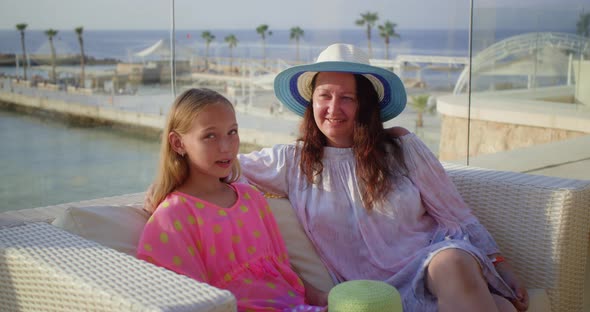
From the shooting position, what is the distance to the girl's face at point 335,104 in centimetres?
242

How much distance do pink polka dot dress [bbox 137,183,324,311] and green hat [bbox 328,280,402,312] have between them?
23 centimetres

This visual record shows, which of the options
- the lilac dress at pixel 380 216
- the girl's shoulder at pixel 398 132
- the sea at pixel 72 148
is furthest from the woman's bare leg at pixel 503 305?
the sea at pixel 72 148

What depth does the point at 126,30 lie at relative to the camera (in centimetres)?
570

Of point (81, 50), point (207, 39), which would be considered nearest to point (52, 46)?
point (81, 50)

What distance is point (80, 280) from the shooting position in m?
1.49

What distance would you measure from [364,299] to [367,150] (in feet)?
2.84

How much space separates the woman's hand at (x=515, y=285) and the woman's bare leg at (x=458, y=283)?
167 millimetres

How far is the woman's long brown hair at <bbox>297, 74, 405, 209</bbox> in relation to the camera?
7.84ft

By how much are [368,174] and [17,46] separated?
10.7 ft

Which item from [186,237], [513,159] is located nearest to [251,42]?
→ [513,159]

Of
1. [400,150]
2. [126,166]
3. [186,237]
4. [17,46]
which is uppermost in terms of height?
[17,46]

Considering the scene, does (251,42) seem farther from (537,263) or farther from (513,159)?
(537,263)

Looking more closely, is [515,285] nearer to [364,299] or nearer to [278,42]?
[364,299]

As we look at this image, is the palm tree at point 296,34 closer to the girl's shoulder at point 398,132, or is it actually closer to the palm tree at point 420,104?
the palm tree at point 420,104
